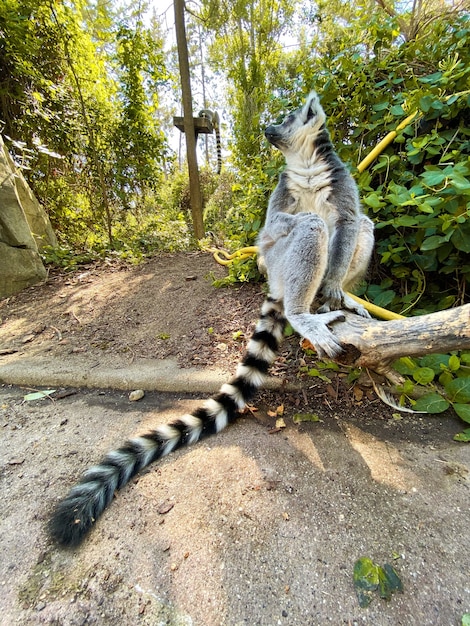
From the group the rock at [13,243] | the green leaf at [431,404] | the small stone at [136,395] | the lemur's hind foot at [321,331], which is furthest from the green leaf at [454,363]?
the rock at [13,243]

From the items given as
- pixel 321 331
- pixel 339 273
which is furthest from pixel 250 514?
pixel 339 273

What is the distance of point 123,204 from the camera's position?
24.7 feet

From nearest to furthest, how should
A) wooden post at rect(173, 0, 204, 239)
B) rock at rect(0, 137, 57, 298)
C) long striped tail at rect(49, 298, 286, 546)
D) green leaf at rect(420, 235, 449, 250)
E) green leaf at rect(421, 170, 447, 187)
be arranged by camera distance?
1. long striped tail at rect(49, 298, 286, 546)
2. green leaf at rect(421, 170, 447, 187)
3. green leaf at rect(420, 235, 449, 250)
4. rock at rect(0, 137, 57, 298)
5. wooden post at rect(173, 0, 204, 239)

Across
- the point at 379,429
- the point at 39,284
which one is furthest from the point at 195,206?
the point at 379,429

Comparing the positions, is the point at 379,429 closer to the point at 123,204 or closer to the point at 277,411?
the point at 277,411

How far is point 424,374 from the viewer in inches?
80.8

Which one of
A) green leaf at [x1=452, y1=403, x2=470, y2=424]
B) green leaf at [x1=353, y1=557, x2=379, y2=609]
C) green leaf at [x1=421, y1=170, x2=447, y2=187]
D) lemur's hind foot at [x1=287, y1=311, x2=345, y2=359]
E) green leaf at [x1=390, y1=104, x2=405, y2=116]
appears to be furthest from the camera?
green leaf at [x1=390, y1=104, x2=405, y2=116]

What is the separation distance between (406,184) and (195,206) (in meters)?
6.43

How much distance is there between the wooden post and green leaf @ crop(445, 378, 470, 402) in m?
7.35

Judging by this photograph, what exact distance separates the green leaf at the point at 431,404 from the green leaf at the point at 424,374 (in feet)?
0.51

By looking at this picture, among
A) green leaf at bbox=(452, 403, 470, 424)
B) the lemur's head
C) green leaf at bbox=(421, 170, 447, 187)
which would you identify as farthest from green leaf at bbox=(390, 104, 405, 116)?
green leaf at bbox=(452, 403, 470, 424)

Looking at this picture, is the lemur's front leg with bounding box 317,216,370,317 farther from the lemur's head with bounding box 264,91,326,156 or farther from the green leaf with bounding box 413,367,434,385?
the lemur's head with bounding box 264,91,326,156

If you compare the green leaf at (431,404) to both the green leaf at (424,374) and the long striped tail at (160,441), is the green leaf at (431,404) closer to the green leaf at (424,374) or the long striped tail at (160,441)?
the green leaf at (424,374)

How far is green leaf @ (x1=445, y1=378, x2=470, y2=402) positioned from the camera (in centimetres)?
201
